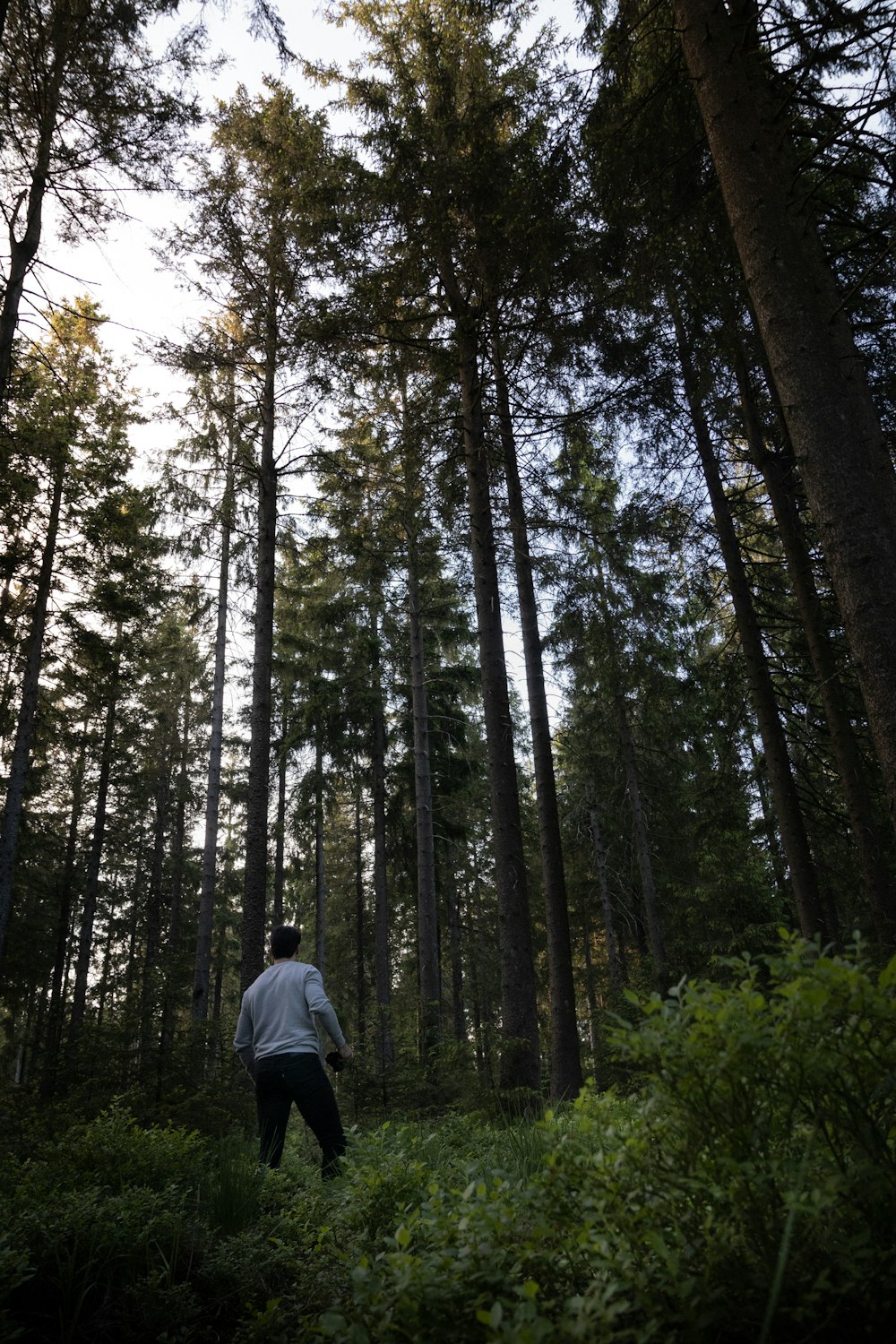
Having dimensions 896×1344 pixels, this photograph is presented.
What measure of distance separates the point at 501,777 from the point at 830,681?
371 cm

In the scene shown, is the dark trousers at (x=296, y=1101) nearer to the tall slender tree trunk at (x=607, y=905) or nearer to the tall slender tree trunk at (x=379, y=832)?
the tall slender tree trunk at (x=607, y=905)

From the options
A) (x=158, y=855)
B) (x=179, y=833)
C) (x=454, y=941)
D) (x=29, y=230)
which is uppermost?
(x=29, y=230)

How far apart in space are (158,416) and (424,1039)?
10681 millimetres

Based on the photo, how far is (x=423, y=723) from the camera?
1530 cm

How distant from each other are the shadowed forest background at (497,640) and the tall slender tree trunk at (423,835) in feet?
0.33

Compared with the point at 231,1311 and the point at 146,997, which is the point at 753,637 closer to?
the point at 231,1311

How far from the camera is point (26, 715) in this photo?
12094 mm

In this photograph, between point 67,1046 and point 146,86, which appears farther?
point 67,1046

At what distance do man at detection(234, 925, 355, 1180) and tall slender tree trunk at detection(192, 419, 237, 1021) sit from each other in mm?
9560

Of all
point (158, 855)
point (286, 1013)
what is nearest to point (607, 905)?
point (158, 855)

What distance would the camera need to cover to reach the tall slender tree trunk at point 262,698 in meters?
10.6

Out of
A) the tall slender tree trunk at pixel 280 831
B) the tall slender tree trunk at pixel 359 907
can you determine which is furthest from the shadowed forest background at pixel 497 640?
the tall slender tree trunk at pixel 359 907

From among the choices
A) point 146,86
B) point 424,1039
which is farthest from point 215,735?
point 146,86

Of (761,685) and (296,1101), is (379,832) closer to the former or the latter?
(761,685)
